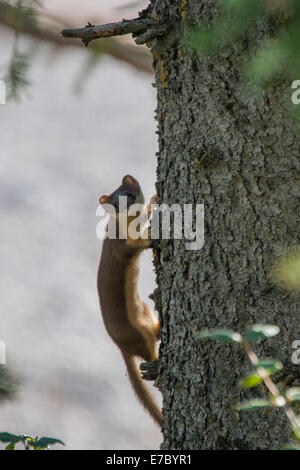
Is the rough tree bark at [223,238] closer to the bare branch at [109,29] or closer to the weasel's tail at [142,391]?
the bare branch at [109,29]

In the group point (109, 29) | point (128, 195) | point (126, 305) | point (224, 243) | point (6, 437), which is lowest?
point (6, 437)

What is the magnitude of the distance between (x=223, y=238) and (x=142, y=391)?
1.51 metres

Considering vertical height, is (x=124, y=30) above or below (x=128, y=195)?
below

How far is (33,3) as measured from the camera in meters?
2.88

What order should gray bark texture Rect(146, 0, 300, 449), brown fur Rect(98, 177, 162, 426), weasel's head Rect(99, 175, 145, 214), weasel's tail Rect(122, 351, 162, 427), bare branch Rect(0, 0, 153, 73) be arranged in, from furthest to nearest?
bare branch Rect(0, 0, 153, 73)
weasel's head Rect(99, 175, 145, 214)
brown fur Rect(98, 177, 162, 426)
weasel's tail Rect(122, 351, 162, 427)
gray bark texture Rect(146, 0, 300, 449)

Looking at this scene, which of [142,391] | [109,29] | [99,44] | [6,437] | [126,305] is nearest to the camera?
[6,437]

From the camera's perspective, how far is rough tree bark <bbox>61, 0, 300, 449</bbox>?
1726 millimetres

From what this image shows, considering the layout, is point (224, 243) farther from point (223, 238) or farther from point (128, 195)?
point (128, 195)

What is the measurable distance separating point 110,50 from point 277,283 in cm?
303

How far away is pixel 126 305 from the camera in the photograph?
3363 mm

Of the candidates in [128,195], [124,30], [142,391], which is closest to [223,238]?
[124,30]

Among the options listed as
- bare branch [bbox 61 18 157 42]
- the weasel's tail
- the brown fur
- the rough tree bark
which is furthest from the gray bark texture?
the brown fur

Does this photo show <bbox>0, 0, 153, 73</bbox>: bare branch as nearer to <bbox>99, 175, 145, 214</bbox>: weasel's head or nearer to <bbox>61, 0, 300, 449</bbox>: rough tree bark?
<bbox>99, 175, 145, 214</bbox>: weasel's head

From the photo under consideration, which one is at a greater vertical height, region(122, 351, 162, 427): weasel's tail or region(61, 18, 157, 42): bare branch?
region(61, 18, 157, 42): bare branch
